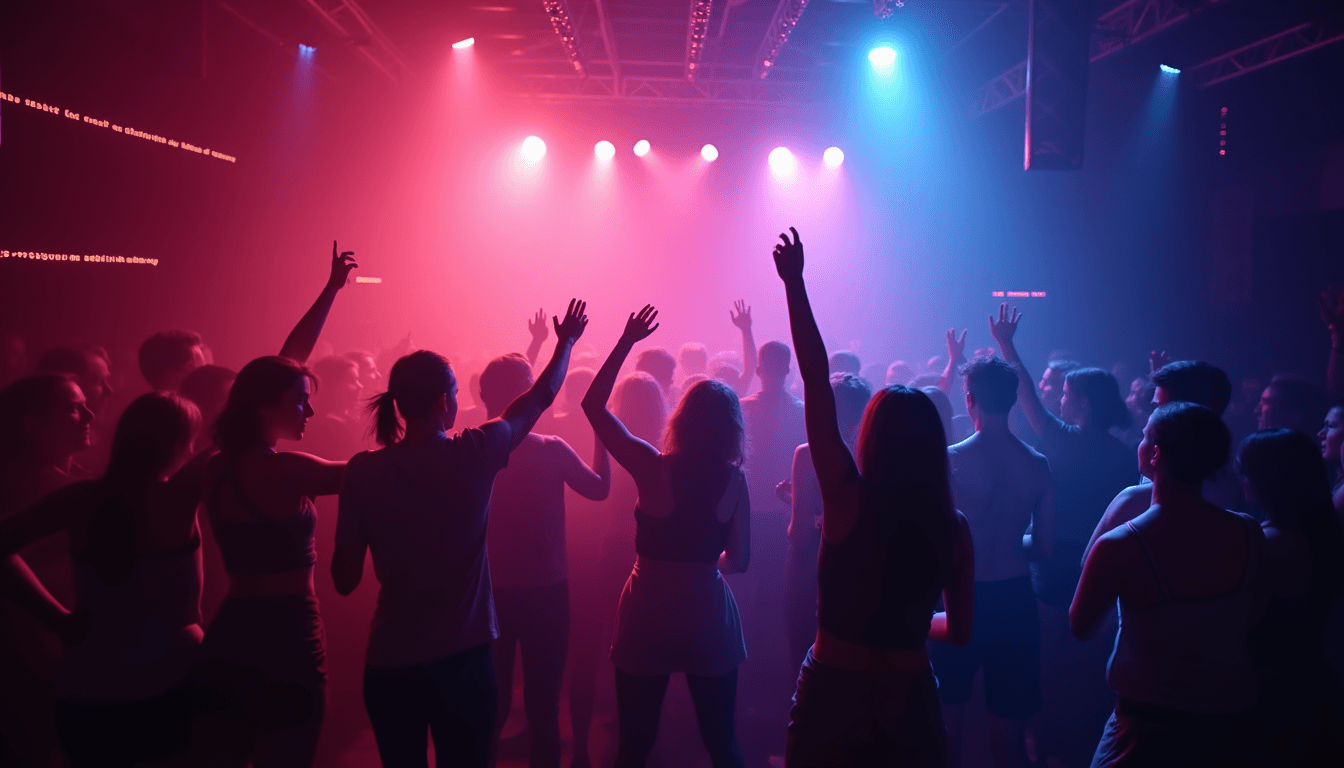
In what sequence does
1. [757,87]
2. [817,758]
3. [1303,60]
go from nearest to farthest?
[817,758]
[1303,60]
[757,87]

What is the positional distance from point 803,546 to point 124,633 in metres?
2.46

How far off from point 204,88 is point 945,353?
10980mm

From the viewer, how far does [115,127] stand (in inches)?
220

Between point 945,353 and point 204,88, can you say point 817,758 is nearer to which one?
point 204,88

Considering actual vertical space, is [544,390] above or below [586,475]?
above

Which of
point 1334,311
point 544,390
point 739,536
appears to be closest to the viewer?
point 544,390

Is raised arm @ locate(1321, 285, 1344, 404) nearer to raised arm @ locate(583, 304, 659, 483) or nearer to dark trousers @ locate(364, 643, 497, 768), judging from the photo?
raised arm @ locate(583, 304, 659, 483)

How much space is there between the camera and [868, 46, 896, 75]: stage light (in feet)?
34.7

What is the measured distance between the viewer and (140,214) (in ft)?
19.6

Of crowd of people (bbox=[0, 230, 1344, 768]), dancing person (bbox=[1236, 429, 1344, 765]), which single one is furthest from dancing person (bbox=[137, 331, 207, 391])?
dancing person (bbox=[1236, 429, 1344, 765])

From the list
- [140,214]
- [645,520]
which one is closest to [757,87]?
[140,214]

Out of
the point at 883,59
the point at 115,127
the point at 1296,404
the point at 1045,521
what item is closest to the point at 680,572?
the point at 1045,521

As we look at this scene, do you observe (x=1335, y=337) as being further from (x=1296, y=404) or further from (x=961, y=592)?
(x=961, y=592)

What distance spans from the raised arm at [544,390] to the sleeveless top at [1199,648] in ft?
5.69
